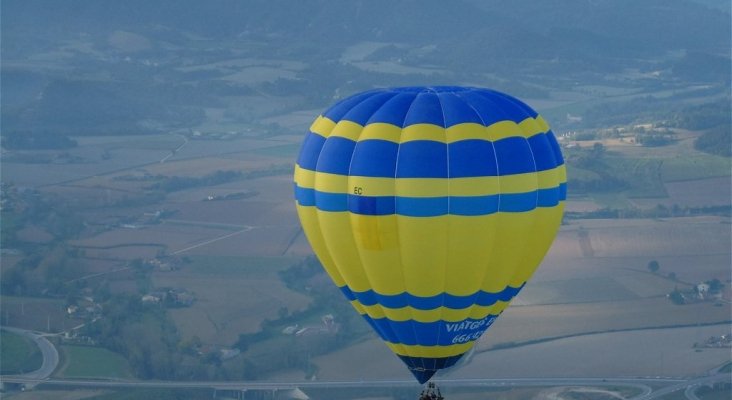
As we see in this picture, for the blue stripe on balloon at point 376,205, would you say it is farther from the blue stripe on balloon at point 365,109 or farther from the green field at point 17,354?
the green field at point 17,354

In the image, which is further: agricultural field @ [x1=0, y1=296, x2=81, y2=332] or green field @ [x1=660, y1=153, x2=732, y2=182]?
green field @ [x1=660, y1=153, x2=732, y2=182]

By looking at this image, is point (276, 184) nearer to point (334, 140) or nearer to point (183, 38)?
point (334, 140)

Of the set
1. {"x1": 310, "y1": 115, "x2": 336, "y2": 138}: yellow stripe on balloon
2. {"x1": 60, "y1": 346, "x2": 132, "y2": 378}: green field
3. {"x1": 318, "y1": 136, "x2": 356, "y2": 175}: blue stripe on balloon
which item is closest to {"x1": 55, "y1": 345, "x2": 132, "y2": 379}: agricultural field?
{"x1": 60, "y1": 346, "x2": 132, "y2": 378}: green field

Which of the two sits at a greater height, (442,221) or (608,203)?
(608,203)

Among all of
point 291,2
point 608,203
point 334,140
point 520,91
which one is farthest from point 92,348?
point 291,2

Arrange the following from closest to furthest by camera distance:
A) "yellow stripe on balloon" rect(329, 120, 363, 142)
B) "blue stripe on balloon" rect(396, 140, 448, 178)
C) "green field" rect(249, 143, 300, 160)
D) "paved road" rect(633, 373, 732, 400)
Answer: "blue stripe on balloon" rect(396, 140, 448, 178)
"yellow stripe on balloon" rect(329, 120, 363, 142)
"paved road" rect(633, 373, 732, 400)
"green field" rect(249, 143, 300, 160)

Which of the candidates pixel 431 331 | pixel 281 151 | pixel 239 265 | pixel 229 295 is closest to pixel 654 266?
pixel 239 265

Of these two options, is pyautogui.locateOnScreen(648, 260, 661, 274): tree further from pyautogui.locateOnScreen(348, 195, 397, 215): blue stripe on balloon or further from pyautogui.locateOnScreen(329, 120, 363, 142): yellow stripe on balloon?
pyautogui.locateOnScreen(348, 195, 397, 215): blue stripe on balloon

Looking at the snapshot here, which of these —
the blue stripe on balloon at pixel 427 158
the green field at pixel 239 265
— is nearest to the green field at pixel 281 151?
the green field at pixel 239 265
